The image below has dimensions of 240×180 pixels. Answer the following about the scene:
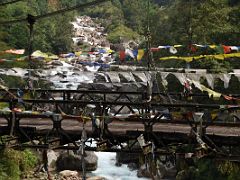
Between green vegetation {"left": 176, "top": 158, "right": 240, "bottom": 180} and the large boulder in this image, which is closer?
green vegetation {"left": 176, "top": 158, "right": 240, "bottom": 180}

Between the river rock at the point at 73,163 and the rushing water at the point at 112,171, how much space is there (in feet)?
1.56

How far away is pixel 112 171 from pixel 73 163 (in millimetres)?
2227

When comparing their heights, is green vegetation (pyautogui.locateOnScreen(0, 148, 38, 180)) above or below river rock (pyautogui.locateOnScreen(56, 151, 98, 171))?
above

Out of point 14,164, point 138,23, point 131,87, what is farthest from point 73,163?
point 138,23

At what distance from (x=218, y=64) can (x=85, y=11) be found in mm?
85835

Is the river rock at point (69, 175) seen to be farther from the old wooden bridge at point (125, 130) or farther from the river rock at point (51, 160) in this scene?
the old wooden bridge at point (125, 130)

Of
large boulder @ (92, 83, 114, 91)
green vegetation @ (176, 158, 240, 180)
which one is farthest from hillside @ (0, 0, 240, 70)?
green vegetation @ (176, 158, 240, 180)

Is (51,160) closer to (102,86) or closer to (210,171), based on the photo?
(210,171)

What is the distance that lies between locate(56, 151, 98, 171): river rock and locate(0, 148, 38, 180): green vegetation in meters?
2.17

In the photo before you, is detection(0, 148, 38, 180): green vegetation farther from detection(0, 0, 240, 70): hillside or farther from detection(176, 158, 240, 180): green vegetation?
detection(0, 0, 240, 70): hillside

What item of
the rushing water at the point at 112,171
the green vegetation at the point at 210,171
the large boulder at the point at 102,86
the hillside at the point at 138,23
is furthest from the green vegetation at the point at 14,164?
the large boulder at the point at 102,86

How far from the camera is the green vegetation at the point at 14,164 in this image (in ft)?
59.7

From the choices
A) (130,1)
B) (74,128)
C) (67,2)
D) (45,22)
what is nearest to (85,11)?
(67,2)

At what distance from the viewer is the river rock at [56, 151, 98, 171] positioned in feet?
79.0
